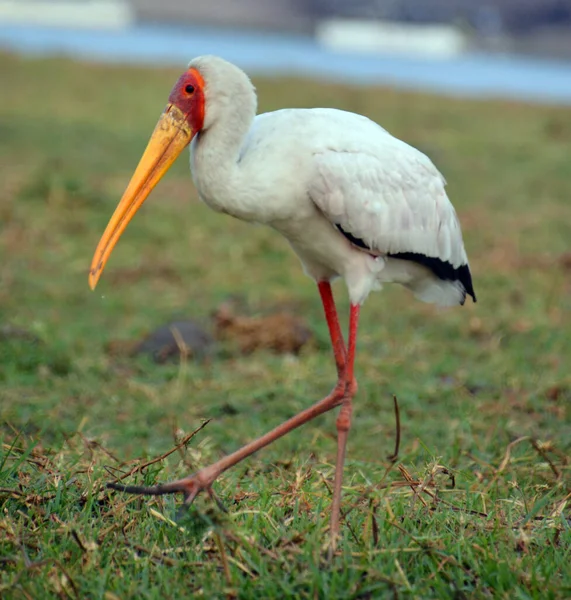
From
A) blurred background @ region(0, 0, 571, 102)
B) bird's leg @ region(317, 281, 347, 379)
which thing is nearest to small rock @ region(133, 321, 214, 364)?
bird's leg @ region(317, 281, 347, 379)

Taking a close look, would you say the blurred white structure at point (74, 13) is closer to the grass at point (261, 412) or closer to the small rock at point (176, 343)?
the grass at point (261, 412)

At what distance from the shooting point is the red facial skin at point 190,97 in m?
3.10

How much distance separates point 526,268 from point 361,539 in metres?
4.82

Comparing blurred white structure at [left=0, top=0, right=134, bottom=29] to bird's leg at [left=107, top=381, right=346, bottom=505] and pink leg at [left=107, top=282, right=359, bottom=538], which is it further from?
bird's leg at [left=107, top=381, right=346, bottom=505]

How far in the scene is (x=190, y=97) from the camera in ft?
10.2

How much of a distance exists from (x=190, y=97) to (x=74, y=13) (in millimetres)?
46030

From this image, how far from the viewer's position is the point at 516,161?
11.9 m

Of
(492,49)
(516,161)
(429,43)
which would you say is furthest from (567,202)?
(429,43)

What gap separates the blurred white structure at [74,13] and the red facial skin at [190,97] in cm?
4121

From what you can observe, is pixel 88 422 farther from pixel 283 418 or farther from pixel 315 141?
pixel 315 141

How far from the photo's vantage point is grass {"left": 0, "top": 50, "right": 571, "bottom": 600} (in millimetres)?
2492

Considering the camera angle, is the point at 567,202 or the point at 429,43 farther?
the point at 429,43

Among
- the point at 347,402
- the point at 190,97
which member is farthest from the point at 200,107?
the point at 347,402

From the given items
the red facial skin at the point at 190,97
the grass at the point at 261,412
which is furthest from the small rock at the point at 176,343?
the red facial skin at the point at 190,97
